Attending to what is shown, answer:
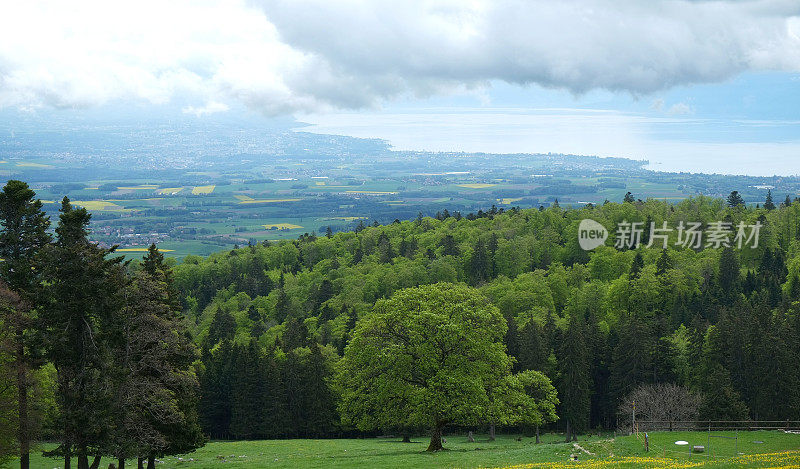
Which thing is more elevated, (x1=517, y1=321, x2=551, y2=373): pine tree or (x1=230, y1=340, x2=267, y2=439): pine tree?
(x1=517, y1=321, x2=551, y2=373): pine tree

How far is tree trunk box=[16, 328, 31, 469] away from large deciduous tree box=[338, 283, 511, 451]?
18243 millimetres

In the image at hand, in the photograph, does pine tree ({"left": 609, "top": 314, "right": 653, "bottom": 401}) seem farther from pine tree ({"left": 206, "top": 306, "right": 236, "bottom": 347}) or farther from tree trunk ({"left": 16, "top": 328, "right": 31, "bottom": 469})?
tree trunk ({"left": 16, "top": 328, "right": 31, "bottom": 469})

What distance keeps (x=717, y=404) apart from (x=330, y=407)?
35858 millimetres

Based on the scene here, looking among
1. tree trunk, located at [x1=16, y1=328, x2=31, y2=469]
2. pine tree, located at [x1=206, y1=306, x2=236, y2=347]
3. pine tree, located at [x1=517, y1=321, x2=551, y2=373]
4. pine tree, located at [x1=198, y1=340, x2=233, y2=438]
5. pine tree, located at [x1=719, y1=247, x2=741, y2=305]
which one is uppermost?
pine tree, located at [x1=719, y1=247, x2=741, y2=305]

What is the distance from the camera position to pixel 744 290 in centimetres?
9506

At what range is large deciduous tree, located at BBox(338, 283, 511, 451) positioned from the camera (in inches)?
1658

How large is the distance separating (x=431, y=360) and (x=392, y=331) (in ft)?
10.2

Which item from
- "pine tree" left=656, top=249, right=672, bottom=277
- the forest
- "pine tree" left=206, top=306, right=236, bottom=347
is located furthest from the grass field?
"pine tree" left=656, top=249, right=672, bottom=277

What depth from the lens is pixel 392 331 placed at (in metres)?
44.0

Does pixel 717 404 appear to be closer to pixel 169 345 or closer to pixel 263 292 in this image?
pixel 169 345

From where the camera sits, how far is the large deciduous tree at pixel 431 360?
42.1 metres

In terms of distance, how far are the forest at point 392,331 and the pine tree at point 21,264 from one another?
3.8 inches

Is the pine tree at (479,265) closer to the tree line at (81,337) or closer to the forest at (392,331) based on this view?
the forest at (392,331)

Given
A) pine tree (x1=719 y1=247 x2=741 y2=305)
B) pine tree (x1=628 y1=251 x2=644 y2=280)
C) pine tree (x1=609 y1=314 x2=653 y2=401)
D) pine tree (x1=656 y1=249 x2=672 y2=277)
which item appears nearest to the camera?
pine tree (x1=609 y1=314 x2=653 y2=401)
